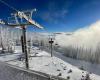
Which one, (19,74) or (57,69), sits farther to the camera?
(57,69)

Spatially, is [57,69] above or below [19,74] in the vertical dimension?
below

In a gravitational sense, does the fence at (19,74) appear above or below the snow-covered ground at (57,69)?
above

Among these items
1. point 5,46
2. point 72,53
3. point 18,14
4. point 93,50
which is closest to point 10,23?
point 18,14

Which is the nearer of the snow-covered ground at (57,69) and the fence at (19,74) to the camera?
the fence at (19,74)

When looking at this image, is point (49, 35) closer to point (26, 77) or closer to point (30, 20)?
point (30, 20)

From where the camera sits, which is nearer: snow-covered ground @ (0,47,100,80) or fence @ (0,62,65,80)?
fence @ (0,62,65,80)

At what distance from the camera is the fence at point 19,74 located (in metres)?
4.92

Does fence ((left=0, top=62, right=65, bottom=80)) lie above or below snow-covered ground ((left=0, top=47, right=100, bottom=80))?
above

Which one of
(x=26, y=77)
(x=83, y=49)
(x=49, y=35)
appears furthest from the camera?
(x=83, y=49)

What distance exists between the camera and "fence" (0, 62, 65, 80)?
194 inches

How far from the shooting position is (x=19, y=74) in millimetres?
5621

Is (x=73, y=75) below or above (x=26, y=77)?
below

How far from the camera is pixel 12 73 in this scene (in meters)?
5.98

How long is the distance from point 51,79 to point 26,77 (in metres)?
1.13
